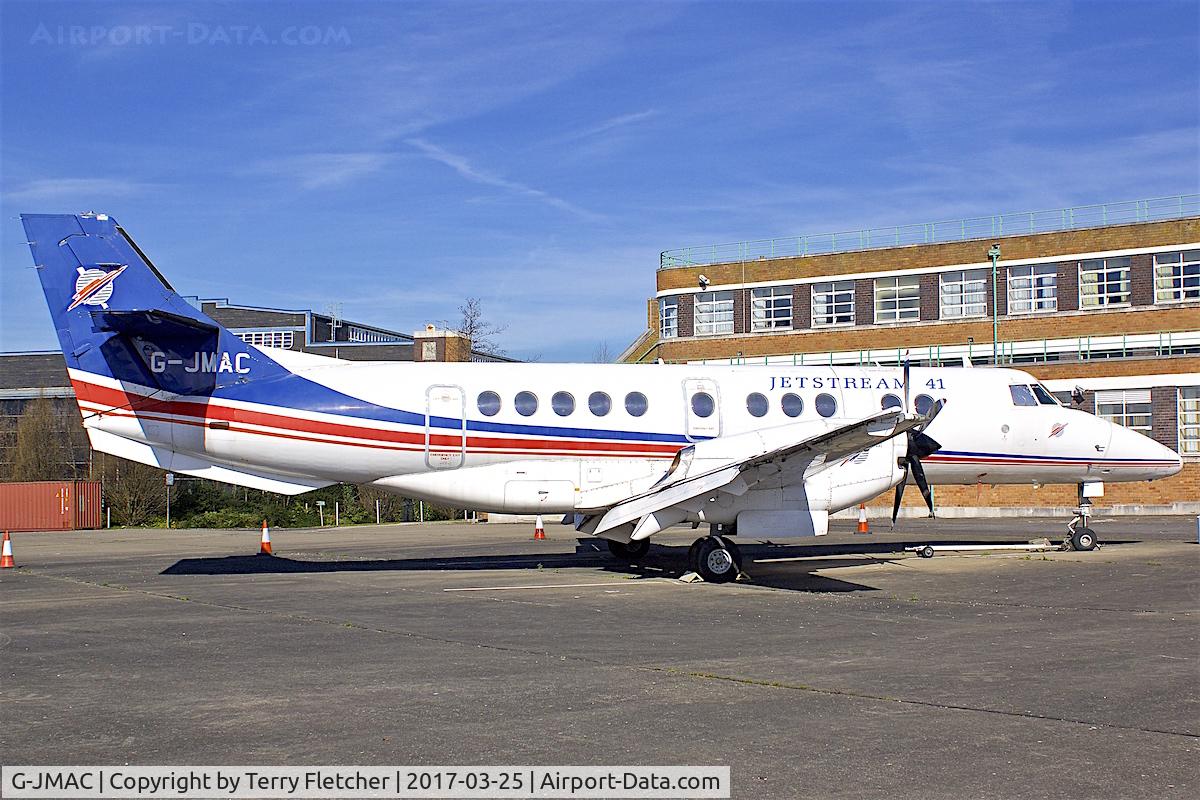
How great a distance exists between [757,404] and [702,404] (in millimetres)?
1102

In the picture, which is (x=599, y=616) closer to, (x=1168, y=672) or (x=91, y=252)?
(x=1168, y=672)

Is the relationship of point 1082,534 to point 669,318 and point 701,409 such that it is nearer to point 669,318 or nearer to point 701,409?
point 701,409

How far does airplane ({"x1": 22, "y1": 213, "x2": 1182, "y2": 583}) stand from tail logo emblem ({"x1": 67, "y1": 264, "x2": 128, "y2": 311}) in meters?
0.02

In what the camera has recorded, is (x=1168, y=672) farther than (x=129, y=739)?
Yes

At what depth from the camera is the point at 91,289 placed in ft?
59.4

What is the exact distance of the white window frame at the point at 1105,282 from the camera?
152 ft

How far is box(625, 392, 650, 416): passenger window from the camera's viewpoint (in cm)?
1977

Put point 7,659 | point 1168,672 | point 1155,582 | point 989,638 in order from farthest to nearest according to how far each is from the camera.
Result: point 1155,582 → point 989,638 → point 7,659 → point 1168,672

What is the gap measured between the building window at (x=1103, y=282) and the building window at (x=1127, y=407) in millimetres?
5364

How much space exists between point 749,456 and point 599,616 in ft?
19.3

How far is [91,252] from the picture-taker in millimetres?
18109

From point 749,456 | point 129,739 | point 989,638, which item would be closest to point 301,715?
point 129,739

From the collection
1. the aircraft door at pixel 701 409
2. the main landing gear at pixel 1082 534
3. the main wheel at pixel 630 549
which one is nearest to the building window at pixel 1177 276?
the main landing gear at pixel 1082 534

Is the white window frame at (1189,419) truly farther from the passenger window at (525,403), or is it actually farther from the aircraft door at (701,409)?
the passenger window at (525,403)
